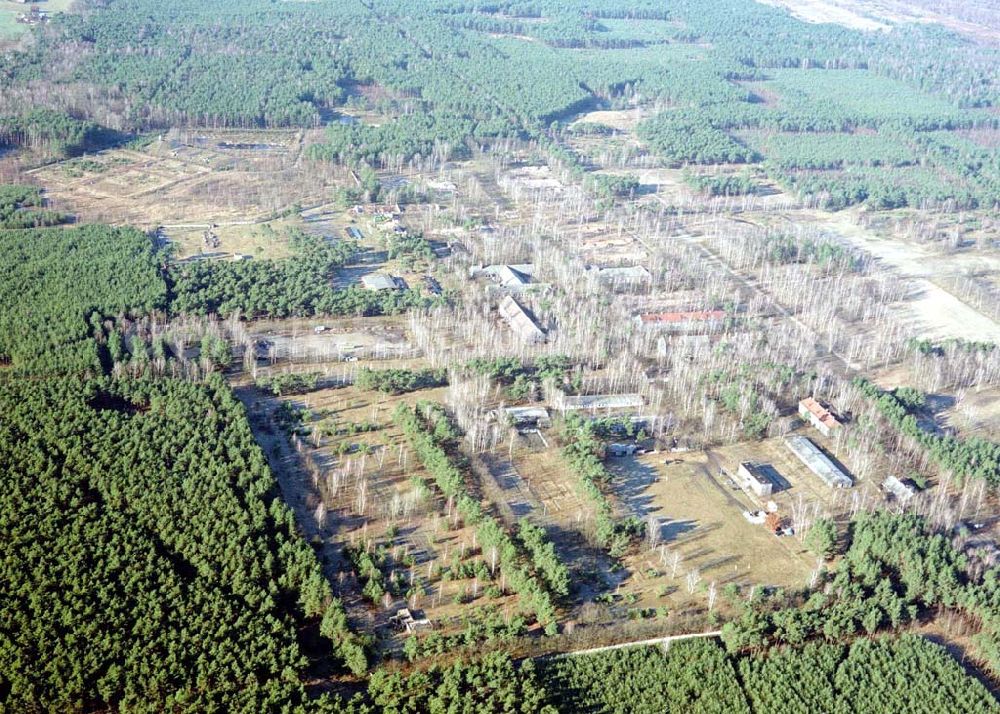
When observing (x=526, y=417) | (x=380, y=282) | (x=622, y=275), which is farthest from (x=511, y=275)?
(x=526, y=417)

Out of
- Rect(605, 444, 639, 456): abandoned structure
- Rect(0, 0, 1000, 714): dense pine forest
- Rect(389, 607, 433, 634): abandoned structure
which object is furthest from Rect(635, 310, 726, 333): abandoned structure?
Rect(389, 607, 433, 634): abandoned structure

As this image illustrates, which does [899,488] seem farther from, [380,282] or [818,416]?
[380,282]

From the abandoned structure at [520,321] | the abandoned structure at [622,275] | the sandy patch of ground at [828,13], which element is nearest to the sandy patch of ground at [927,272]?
the abandoned structure at [622,275]

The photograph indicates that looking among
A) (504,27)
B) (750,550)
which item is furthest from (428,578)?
(504,27)

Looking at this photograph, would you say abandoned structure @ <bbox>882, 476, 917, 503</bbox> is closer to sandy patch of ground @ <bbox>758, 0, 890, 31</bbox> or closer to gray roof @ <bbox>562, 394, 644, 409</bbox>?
gray roof @ <bbox>562, 394, 644, 409</bbox>

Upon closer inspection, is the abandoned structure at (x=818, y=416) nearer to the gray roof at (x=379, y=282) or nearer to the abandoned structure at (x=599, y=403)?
the abandoned structure at (x=599, y=403)

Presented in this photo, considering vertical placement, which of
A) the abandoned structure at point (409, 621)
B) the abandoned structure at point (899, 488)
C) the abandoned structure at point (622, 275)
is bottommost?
the abandoned structure at point (899, 488)
